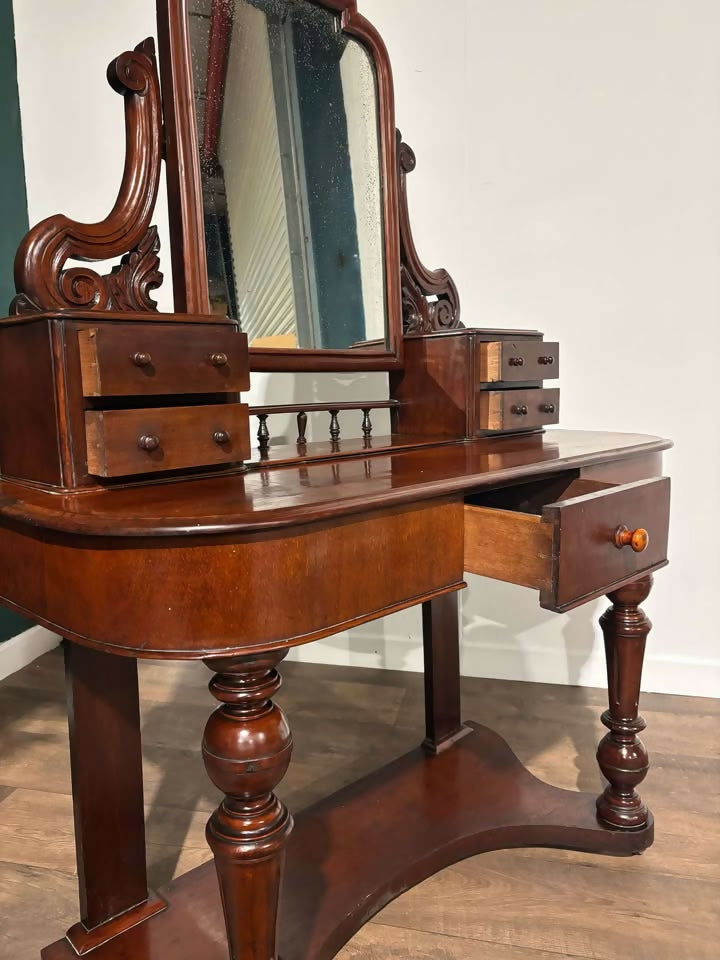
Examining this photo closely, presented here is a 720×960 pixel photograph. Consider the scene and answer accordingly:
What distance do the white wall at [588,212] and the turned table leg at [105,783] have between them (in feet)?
4.13

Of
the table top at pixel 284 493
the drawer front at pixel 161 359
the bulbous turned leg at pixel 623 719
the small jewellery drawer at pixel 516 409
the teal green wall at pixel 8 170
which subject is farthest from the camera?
the teal green wall at pixel 8 170

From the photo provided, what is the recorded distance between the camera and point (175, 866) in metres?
1.55

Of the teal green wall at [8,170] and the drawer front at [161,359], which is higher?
the teal green wall at [8,170]

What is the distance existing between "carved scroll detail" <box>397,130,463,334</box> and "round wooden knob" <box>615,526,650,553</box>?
2.36 feet

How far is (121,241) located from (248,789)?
0.83 metres

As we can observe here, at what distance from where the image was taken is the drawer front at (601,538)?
1050mm

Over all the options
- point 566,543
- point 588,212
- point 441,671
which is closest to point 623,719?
point 441,671

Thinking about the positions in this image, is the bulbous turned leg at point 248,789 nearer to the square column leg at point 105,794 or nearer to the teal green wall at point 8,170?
the square column leg at point 105,794

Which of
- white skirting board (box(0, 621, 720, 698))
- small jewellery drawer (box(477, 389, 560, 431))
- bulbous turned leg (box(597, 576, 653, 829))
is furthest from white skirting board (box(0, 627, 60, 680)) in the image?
bulbous turned leg (box(597, 576, 653, 829))

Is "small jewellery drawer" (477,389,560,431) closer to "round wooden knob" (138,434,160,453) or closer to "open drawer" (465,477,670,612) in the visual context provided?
"open drawer" (465,477,670,612)

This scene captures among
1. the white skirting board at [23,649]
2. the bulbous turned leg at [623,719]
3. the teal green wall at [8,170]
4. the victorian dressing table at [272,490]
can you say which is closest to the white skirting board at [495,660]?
the white skirting board at [23,649]

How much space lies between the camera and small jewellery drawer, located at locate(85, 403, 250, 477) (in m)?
1.00

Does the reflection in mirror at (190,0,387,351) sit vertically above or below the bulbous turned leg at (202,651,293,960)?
above

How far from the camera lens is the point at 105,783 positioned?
4.11ft
